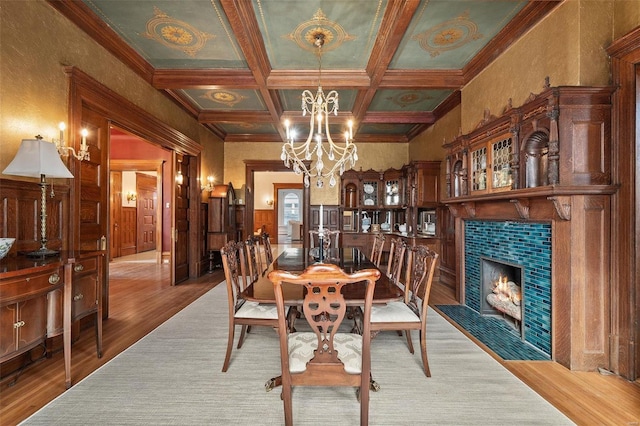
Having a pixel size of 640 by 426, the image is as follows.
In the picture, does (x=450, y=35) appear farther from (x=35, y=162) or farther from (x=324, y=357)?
(x=35, y=162)

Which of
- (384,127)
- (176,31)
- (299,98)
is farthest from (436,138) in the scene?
(176,31)

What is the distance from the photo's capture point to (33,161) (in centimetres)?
218

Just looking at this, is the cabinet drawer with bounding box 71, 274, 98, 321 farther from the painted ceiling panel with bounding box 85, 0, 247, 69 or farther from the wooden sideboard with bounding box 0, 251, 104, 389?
the painted ceiling panel with bounding box 85, 0, 247, 69

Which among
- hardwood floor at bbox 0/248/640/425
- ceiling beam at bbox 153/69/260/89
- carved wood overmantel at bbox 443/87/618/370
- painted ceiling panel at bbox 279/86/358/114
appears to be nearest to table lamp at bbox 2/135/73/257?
hardwood floor at bbox 0/248/640/425

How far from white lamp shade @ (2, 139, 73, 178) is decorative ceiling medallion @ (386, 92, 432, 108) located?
4.56 m

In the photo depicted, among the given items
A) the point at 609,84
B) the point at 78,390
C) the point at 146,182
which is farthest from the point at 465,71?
the point at 146,182

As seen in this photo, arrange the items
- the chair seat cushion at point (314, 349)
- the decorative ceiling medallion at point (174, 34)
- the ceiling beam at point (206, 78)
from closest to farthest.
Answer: the chair seat cushion at point (314, 349) → the decorative ceiling medallion at point (174, 34) → the ceiling beam at point (206, 78)

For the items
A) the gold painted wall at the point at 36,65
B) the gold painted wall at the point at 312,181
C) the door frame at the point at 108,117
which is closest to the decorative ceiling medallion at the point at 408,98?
the gold painted wall at the point at 312,181

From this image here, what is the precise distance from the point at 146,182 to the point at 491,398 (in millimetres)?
10840

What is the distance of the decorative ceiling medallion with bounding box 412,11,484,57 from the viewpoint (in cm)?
316

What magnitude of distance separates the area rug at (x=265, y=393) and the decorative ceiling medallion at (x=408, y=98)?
3.85 metres

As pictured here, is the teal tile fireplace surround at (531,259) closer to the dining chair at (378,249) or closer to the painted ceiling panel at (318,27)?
the dining chair at (378,249)

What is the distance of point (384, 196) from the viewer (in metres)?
7.22

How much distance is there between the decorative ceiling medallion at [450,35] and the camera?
316 cm
